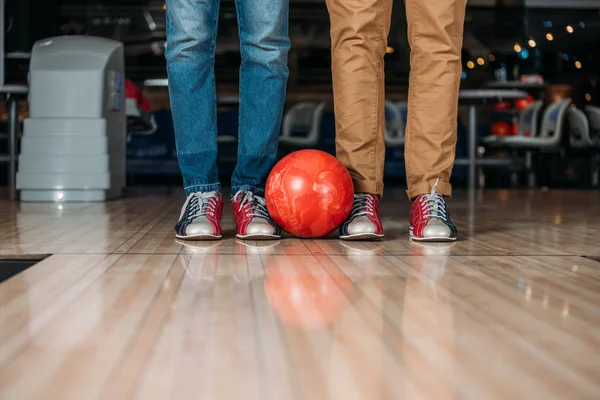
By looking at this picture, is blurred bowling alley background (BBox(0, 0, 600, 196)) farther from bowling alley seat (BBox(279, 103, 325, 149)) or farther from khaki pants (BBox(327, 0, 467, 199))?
khaki pants (BBox(327, 0, 467, 199))

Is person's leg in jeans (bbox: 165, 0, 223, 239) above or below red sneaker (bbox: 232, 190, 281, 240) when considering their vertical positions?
above

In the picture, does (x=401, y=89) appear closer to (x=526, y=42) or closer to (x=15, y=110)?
(x=526, y=42)

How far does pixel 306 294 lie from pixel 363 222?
1.65 ft

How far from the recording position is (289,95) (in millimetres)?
6809

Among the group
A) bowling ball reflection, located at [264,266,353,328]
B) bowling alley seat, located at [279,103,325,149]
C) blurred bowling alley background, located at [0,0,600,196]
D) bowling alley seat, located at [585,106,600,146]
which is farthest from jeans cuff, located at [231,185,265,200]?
bowling alley seat, located at [585,106,600,146]

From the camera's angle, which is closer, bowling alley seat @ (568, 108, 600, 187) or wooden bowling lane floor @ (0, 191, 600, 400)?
wooden bowling lane floor @ (0, 191, 600, 400)

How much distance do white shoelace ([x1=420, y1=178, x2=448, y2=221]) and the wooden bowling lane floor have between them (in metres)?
0.07

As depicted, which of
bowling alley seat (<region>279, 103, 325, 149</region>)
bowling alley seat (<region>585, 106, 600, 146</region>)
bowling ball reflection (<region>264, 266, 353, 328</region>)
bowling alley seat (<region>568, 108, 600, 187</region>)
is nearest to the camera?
bowling ball reflection (<region>264, 266, 353, 328</region>)

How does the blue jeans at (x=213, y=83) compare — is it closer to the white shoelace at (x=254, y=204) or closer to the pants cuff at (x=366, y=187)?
the white shoelace at (x=254, y=204)

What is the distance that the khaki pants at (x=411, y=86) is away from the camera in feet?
4.35

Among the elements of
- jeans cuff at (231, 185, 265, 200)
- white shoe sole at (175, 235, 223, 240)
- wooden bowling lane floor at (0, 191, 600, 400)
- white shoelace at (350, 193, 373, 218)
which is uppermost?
jeans cuff at (231, 185, 265, 200)

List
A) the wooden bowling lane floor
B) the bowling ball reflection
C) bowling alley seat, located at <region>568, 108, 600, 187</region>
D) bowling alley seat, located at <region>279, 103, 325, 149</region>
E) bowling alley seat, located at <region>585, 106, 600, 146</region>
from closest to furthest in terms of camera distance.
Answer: the wooden bowling lane floor
the bowling ball reflection
bowling alley seat, located at <region>279, 103, 325, 149</region>
bowling alley seat, located at <region>568, 108, 600, 187</region>
bowling alley seat, located at <region>585, 106, 600, 146</region>

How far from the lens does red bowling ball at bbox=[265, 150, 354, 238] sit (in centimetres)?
128

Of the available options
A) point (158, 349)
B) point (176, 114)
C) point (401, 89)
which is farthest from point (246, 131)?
point (401, 89)
